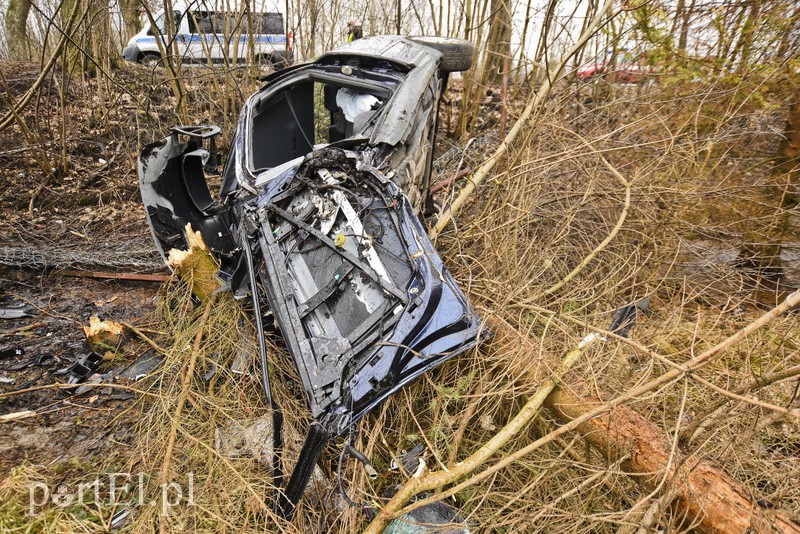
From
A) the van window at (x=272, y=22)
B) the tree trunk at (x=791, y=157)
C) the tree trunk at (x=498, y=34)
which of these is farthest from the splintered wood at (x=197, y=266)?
the tree trunk at (x=791, y=157)

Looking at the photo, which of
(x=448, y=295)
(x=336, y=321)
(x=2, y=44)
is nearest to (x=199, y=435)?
(x=336, y=321)

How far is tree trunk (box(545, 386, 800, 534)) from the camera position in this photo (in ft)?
5.83

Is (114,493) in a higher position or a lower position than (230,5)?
lower

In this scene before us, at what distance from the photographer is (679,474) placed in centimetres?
192

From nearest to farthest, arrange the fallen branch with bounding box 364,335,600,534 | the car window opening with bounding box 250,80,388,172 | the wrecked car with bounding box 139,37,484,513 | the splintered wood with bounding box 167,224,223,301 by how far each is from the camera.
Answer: the fallen branch with bounding box 364,335,600,534, the wrecked car with bounding box 139,37,484,513, the splintered wood with bounding box 167,224,223,301, the car window opening with bounding box 250,80,388,172

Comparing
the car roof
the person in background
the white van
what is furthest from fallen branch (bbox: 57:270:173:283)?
the person in background

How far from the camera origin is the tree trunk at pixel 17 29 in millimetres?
7820

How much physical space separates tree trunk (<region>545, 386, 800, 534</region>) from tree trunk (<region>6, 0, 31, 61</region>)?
10.3 m

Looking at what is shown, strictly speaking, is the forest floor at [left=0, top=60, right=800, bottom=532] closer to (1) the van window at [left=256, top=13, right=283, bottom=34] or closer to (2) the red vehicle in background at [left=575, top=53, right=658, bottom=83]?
(2) the red vehicle in background at [left=575, top=53, right=658, bottom=83]

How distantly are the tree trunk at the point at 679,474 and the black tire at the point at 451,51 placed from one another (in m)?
2.86

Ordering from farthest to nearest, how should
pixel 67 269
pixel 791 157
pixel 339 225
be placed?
1. pixel 67 269
2. pixel 791 157
3. pixel 339 225

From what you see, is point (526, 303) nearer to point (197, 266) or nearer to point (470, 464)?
point (470, 464)

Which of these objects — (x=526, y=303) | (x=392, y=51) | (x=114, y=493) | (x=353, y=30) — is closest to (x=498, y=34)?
(x=353, y=30)

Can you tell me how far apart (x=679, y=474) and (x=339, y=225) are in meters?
2.01
